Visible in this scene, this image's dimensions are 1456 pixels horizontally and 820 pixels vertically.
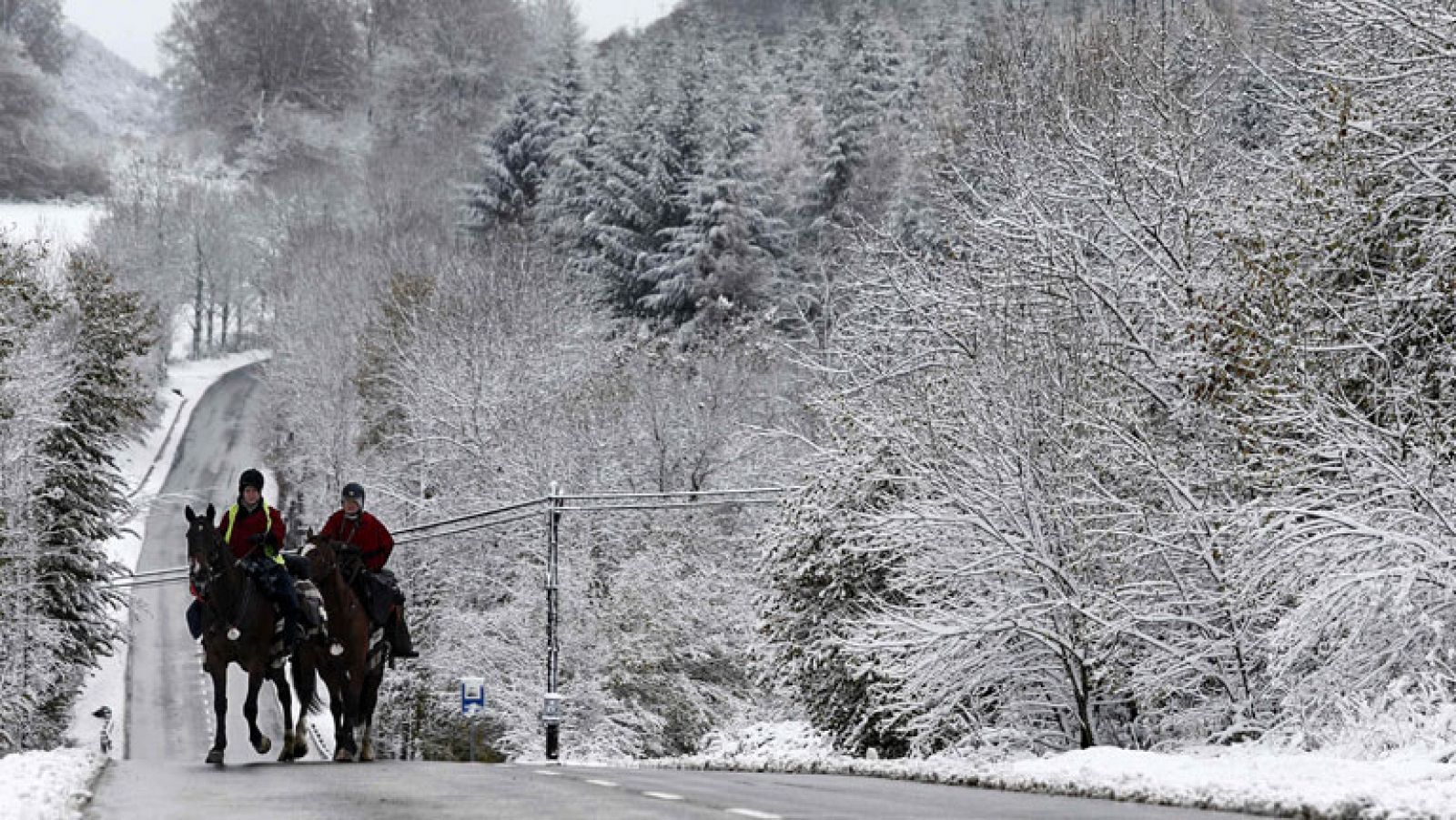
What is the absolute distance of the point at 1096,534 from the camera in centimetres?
2180

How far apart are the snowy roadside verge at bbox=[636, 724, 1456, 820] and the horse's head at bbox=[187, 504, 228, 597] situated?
7.11m

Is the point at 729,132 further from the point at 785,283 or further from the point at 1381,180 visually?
the point at 1381,180

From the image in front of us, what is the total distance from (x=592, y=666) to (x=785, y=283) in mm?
33646

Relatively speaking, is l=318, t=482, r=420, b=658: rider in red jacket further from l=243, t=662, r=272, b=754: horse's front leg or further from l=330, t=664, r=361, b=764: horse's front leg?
l=243, t=662, r=272, b=754: horse's front leg

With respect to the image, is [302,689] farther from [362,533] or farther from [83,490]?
[83,490]

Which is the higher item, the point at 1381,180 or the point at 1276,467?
the point at 1381,180

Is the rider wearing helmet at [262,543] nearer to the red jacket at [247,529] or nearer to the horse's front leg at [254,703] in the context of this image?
the red jacket at [247,529]

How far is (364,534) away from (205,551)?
292cm

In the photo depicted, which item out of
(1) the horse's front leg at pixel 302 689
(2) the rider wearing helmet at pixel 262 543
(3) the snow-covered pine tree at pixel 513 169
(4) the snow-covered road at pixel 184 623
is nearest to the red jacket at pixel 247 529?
(2) the rider wearing helmet at pixel 262 543

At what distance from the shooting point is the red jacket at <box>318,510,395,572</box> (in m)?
19.9

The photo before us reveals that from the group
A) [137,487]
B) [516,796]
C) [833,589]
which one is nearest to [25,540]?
[833,589]

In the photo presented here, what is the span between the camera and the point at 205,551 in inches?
676

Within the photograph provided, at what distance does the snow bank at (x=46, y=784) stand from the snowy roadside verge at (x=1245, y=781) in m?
7.20

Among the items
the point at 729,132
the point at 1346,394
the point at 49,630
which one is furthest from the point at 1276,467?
the point at 729,132
